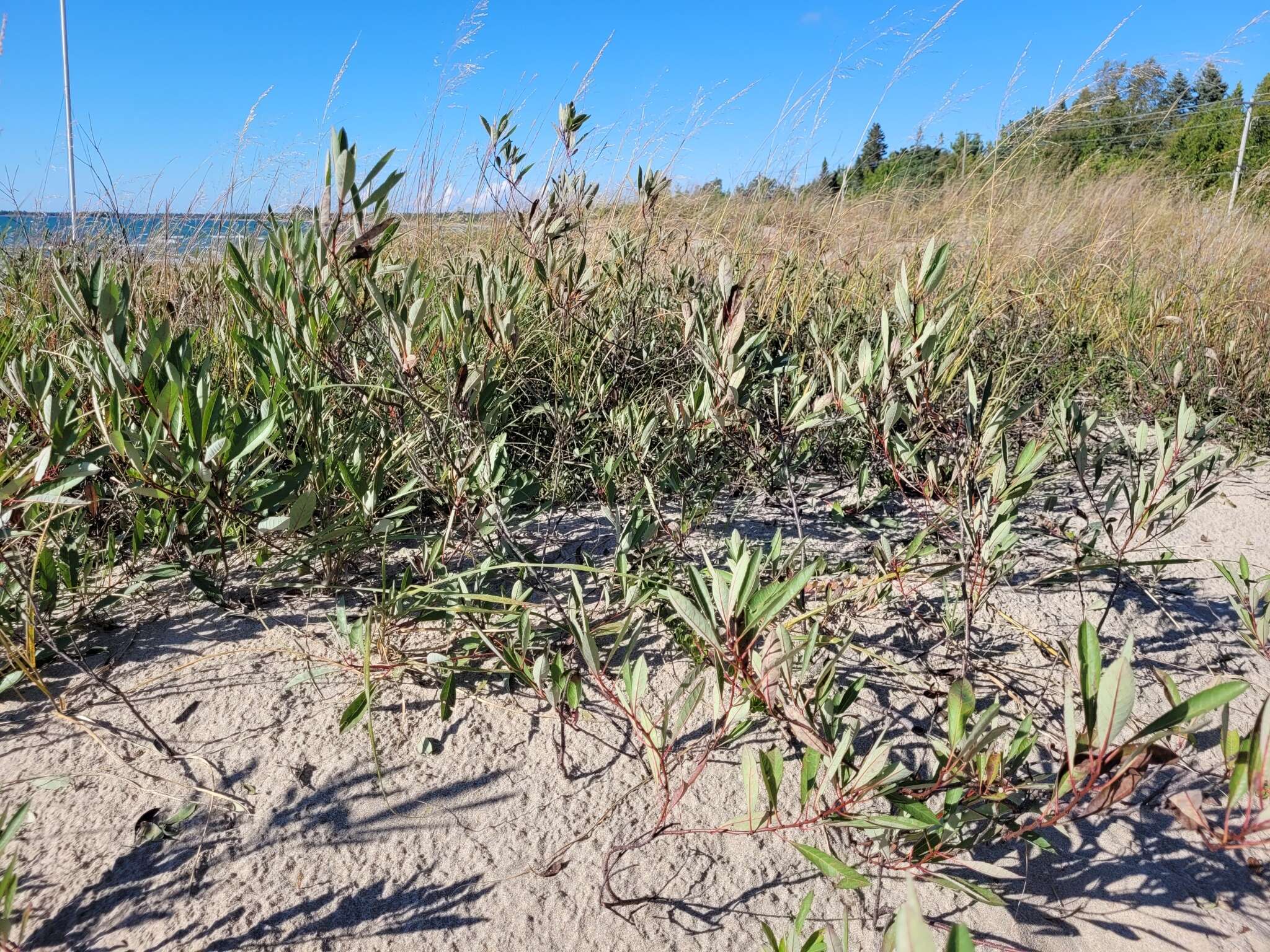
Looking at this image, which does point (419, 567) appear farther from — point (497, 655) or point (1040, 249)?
point (1040, 249)

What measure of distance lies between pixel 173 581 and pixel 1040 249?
498 centimetres

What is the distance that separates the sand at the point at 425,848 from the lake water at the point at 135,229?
284 cm

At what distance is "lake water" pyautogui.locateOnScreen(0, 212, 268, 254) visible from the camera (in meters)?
3.64

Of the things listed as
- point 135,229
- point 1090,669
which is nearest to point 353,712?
point 1090,669

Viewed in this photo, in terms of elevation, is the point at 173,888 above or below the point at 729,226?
below

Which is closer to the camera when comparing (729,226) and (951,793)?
(951,793)

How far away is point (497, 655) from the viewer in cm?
126

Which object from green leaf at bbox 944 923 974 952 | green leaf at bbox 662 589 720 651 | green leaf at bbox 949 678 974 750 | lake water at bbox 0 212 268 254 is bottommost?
green leaf at bbox 949 678 974 750

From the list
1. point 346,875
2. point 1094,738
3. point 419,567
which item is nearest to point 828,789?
point 1094,738

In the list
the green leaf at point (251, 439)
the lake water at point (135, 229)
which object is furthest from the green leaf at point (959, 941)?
the lake water at point (135, 229)

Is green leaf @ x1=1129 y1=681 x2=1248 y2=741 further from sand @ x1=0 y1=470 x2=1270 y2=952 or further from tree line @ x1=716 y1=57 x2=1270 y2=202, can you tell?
tree line @ x1=716 y1=57 x2=1270 y2=202

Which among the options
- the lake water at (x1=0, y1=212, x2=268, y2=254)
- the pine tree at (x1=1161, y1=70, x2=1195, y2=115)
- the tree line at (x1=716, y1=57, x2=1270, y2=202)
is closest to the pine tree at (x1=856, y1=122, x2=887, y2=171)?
the tree line at (x1=716, y1=57, x2=1270, y2=202)

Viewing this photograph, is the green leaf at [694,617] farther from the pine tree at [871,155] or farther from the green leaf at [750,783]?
the pine tree at [871,155]

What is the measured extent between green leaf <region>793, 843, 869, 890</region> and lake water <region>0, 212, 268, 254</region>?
3480 millimetres
